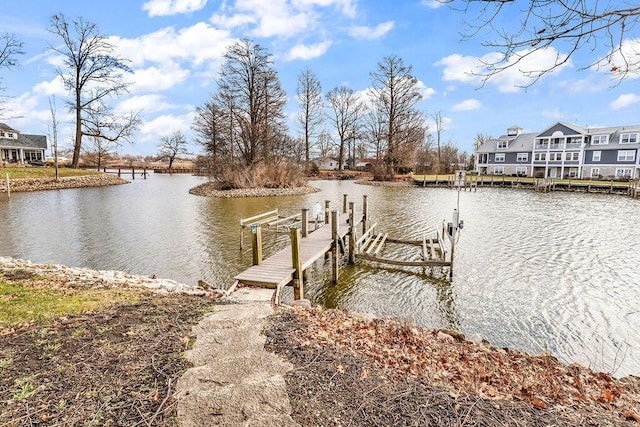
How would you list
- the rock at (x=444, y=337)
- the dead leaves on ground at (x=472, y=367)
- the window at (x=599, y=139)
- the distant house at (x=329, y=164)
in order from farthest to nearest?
the distant house at (x=329, y=164) < the window at (x=599, y=139) < the rock at (x=444, y=337) < the dead leaves on ground at (x=472, y=367)

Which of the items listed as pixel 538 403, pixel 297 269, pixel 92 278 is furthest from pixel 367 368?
pixel 92 278

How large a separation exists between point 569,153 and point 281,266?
5025 centimetres

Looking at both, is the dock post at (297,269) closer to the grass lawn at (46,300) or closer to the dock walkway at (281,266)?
the dock walkway at (281,266)

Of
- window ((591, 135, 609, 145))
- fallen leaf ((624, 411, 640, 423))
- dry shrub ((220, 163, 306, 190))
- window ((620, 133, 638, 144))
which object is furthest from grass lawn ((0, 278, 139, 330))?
window ((591, 135, 609, 145))

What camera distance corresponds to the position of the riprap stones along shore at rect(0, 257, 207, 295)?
681cm

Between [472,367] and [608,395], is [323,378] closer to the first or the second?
[472,367]

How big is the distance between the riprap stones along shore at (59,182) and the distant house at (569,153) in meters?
44.1

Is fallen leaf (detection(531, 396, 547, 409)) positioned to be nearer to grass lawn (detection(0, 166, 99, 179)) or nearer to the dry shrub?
the dry shrub

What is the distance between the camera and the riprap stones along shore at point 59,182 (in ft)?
87.4

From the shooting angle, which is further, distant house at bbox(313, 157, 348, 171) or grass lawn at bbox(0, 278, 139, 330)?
distant house at bbox(313, 157, 348, 171)

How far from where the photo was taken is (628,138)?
40.3 meters

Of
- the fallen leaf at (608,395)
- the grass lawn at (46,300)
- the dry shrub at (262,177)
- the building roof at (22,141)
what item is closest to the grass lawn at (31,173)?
the dry shrub at (262,177)

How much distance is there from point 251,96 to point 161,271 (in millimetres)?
25592

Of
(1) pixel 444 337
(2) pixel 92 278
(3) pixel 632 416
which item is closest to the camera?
(3) pixel 632 416
